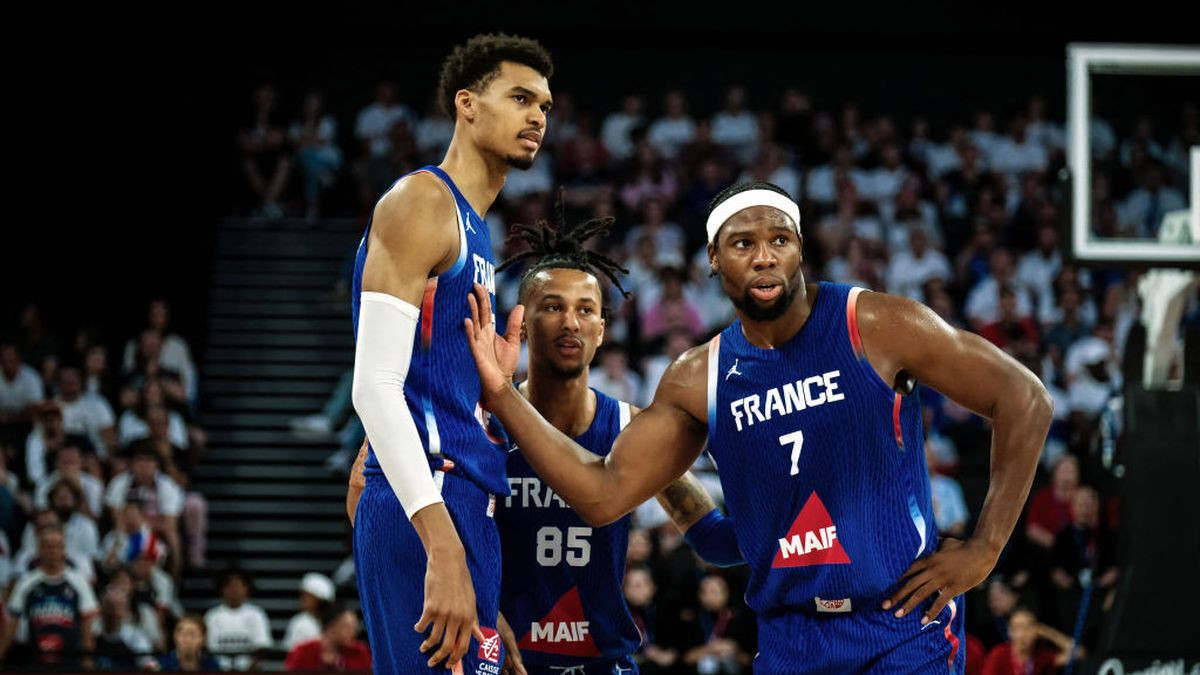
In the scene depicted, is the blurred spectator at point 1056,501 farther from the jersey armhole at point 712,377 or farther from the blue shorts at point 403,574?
the blue shorts at point 403,574

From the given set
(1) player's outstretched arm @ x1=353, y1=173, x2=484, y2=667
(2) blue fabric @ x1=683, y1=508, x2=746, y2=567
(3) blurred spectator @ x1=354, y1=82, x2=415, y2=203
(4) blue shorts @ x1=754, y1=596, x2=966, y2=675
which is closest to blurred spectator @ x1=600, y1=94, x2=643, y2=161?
(3) blurred spectator @ x1=354, y1=82, x2=415, y2=203

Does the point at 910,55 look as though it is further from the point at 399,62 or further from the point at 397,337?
the point at 397,337

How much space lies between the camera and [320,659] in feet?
33.7

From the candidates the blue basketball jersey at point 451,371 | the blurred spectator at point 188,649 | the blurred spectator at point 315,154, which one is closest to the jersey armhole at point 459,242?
the blue basketball jersey at point 451,371

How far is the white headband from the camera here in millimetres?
4660

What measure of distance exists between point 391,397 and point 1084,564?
28.0 ft

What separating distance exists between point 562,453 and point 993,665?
5.81 m

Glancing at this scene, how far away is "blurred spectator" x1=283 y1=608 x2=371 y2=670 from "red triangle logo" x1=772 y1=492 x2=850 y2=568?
6116mm

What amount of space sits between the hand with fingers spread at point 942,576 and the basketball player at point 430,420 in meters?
1.25

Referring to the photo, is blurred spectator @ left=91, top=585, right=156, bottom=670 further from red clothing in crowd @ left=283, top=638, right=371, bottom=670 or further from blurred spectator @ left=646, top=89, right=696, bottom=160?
blurred spectator @ left=646, top=89, right=696, bottom=160

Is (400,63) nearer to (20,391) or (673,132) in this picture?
(673,132)

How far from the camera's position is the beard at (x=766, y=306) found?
458 centimetres

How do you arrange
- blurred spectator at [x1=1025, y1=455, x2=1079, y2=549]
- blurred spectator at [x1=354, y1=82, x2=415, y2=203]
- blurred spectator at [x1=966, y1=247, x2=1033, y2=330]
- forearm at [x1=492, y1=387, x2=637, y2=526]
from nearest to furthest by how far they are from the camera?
1. forearm at [x1=492, y1=387, x2=637, y2=526]
2. blurred spectator at [x1=1025, y1=455, x2=1079, y2=549]
3. blurred spectator at [x1=966, y1=247, x2=1033, y2=330]
4. blurred spectator at [x1=354, y1=82, x2=415, y2=203]

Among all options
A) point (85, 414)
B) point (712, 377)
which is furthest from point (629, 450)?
point (85, 414)
